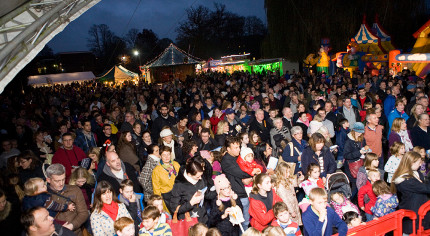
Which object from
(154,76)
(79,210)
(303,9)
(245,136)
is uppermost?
(303,9)

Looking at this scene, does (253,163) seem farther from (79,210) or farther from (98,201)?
(79,210)

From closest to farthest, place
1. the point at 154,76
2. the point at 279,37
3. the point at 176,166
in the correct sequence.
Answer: the point at 176,166
the point at 279,37
the point at 154,76

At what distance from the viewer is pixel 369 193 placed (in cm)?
402

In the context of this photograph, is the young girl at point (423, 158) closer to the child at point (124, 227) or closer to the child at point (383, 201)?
the child at point (383, 201)

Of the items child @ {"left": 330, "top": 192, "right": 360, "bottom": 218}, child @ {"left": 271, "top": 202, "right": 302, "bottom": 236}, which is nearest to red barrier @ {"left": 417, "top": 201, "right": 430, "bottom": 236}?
child @ {"left": 330, "top": 192, "right": 360, "bottom": 218}

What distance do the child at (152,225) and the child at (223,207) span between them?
1.86 ft

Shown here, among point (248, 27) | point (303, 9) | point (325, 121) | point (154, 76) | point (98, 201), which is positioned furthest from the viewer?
point (248, 27)

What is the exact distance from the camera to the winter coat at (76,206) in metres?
3.51

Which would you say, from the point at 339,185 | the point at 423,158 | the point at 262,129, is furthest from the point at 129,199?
the point at 423,158

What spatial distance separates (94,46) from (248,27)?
1283 inches

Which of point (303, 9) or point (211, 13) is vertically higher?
point (211, 13)

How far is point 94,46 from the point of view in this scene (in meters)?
63.0

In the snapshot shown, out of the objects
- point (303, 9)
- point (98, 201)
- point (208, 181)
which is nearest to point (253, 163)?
point (208, 181)

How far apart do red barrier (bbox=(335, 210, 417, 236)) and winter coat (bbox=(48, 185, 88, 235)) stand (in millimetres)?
3060
